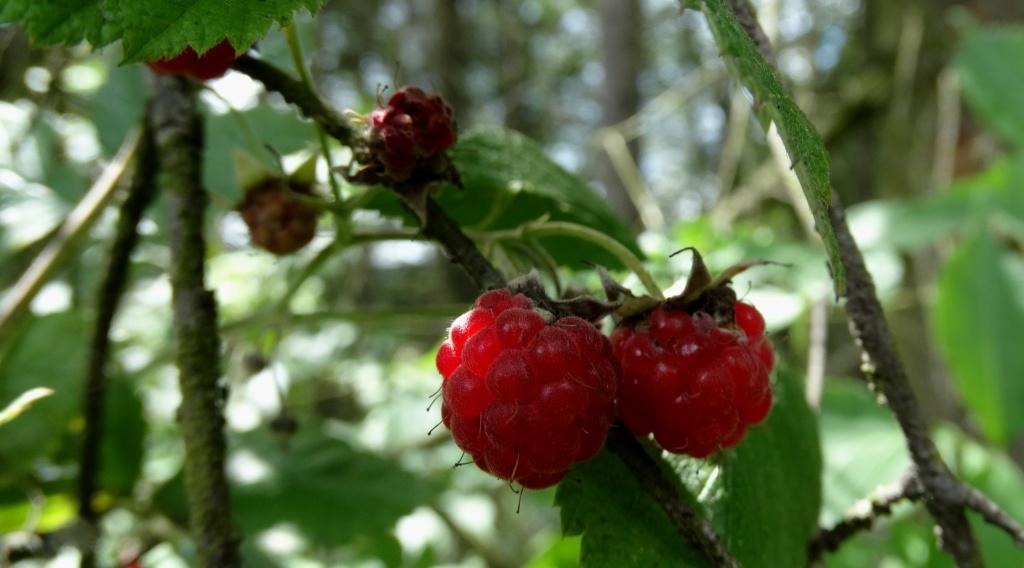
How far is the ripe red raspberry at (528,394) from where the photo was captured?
0.55 meters

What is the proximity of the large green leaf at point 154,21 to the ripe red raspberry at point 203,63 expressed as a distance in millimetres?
65

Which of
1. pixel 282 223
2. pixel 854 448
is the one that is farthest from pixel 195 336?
pixel 854 448

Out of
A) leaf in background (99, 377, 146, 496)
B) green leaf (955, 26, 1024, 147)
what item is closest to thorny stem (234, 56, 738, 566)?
leaf in background (99, 377, 146, 496)

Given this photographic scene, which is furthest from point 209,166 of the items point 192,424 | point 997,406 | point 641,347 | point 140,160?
point 997,406

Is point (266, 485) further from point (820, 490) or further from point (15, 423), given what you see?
point (820, 490)

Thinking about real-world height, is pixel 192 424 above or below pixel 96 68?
below

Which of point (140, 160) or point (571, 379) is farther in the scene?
point (140, 160)

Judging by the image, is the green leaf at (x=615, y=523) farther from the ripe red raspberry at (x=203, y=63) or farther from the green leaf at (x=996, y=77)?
the green leaf at (x=996, y=77)

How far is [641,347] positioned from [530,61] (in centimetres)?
728

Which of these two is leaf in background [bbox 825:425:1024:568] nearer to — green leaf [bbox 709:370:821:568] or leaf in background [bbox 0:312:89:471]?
green leaf [bbox 709:370:821:568]

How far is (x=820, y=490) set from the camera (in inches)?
33.0

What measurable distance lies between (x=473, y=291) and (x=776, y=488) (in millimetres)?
1224

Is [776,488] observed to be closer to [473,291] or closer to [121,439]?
[121,439]

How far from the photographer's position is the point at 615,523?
61 centimetres
